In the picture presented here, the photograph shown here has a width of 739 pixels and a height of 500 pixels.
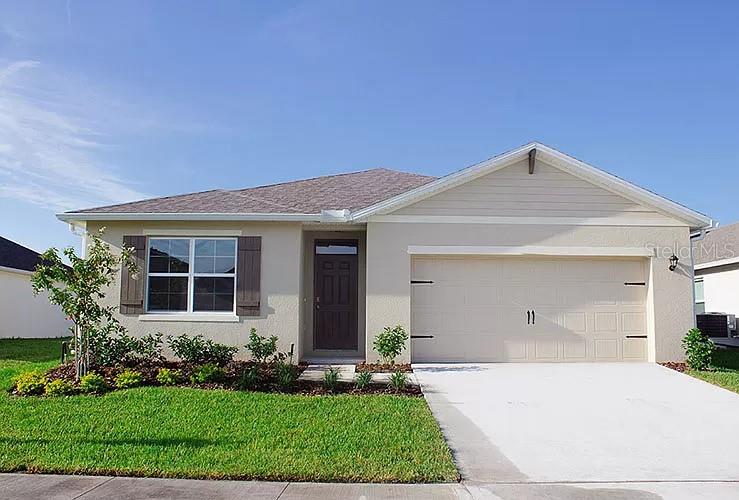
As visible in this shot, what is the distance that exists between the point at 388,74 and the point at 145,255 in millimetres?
7727

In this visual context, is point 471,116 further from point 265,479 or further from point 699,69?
point 265,479

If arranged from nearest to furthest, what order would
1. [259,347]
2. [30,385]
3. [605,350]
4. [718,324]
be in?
[30,385]
[259,347]
[605,350]
[718,324]

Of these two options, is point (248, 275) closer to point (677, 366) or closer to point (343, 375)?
point (343, 375)

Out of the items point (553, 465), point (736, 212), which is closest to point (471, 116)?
point (553, 465)

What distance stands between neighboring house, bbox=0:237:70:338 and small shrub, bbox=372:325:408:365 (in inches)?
531

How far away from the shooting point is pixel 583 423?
6.95 m

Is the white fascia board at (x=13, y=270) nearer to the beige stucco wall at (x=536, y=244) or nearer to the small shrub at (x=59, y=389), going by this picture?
the small shrub at (x=59, y=389)

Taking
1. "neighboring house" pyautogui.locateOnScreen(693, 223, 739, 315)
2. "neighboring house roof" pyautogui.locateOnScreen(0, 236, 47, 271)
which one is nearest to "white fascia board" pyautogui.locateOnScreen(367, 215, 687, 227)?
"neighboring house" pyautogui.locateOnScreen(693, 223, 739, 315)

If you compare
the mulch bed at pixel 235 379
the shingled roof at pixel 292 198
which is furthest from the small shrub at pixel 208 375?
the shingled roof at pixel 292 198

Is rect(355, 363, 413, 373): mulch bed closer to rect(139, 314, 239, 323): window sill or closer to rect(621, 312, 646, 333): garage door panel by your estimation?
rect(139, 314, 239, 323): window sill

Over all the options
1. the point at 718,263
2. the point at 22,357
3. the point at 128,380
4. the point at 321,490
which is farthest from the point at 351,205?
the point at 718,263

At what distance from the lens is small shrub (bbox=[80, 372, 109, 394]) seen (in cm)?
813

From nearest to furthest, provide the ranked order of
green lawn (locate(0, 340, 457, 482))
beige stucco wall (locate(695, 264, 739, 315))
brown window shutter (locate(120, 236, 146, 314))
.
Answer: green lawn (locate(0, 340, 457, 482)) < brown window shutter (locate(120, 236, 146, 314)) < beige stucco wall (locate(695, 264, 739, 315))

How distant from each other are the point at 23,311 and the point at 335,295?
13181 millimetres
